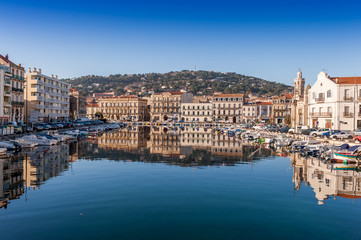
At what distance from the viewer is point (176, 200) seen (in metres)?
19.3

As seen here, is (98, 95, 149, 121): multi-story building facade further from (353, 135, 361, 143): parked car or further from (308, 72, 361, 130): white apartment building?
(353, 135, 361, 143): parked car

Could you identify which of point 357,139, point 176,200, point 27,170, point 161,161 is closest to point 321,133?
point 357,139

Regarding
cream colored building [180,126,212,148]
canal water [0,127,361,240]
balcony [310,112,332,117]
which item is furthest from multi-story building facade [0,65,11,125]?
balcony [310,112,332,117]

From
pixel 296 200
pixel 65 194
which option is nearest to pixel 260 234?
pixel 296 200

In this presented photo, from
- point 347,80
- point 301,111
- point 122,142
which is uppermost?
point 347,80

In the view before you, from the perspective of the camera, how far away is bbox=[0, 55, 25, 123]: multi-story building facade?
63.2 m

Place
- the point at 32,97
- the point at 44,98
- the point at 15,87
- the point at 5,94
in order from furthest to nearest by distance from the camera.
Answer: the point at 44,98, the point at 32,97, the point at 15,87, the point at 5,94

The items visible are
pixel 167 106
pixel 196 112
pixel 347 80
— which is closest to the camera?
pixel 347 80

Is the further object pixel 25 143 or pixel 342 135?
pixel 342 135

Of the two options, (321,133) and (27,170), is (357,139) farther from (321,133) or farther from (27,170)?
(27,170)

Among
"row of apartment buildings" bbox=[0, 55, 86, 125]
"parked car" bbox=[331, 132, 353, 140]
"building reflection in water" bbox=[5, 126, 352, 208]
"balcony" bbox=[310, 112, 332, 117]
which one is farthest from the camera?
"row of apartment buildings" bbox=[0, 55, 86, 125]

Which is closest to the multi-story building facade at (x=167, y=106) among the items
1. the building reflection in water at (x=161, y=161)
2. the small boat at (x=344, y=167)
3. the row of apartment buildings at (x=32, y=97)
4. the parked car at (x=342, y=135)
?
the row of apartment buildings at (x=32, y=97)

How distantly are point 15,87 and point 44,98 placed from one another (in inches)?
857

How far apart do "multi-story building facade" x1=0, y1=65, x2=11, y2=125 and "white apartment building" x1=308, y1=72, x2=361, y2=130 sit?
58.5 m
